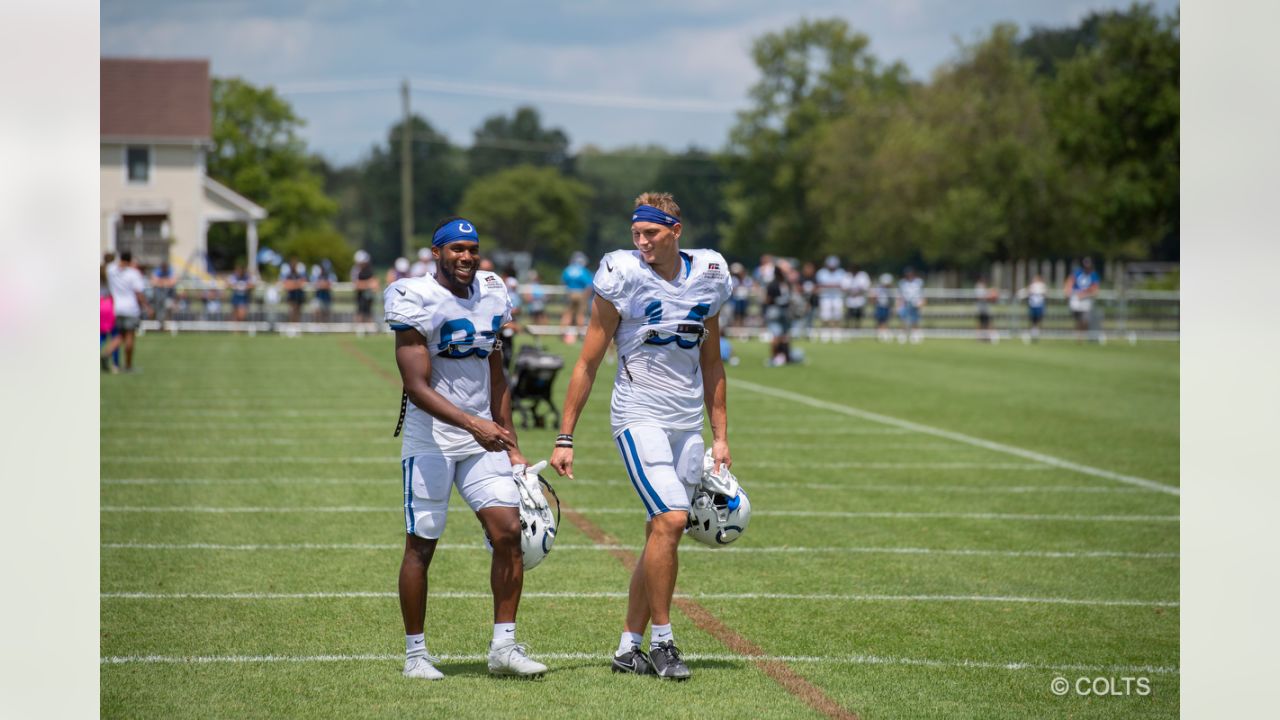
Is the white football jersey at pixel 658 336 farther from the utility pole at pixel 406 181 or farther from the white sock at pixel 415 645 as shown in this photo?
the utility pole at pixel 406 181

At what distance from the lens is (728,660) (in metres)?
7.46

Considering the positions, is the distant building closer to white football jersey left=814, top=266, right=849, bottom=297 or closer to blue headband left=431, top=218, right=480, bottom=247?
white football jersey left=814, top=266, right=849, bottom=297

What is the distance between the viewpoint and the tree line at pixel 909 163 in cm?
5306

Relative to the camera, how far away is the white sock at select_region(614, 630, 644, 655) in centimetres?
718

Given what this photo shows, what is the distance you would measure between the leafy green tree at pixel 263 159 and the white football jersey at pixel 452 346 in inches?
3230

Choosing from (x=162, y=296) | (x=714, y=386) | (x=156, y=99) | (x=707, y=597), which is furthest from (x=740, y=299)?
(x=156, y=99)

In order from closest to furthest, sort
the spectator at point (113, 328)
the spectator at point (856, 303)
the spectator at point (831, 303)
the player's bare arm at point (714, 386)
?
1. the player's bare arm at point (714, 386)
2. the spectator at point (113, 328)
3. the spectator at point (856, 303)
4. the spectator at point (831, 303)

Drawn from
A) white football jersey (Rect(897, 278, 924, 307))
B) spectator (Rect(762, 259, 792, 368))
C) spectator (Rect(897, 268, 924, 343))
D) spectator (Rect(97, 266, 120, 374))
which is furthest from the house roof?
spectator (Rect(762, 259, 792, 368))

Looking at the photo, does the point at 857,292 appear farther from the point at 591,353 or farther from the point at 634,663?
the point at 634,663

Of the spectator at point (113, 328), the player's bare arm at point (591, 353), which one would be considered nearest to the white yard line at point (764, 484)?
the player's bare arm at point (591, 353)

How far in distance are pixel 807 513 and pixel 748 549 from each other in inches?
66.5

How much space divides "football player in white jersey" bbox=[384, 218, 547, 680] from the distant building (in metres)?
54.7

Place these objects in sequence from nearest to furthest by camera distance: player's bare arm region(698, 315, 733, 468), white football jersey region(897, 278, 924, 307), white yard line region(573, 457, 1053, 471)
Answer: player's bare arm region(698, 315, 733, 468)
white yard line region(573, 457, 1053, 471)
white football jersey region(897, 278, 924, 307)
